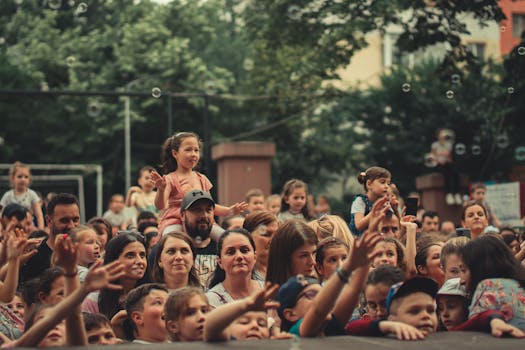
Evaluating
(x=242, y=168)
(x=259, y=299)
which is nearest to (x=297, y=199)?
(x=259, y=299)

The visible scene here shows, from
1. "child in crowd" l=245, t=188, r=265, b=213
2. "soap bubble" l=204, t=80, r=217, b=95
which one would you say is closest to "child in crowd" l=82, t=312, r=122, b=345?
"child in crowd" l=245, t=188, r=265, b=213

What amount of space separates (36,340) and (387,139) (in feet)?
96.2

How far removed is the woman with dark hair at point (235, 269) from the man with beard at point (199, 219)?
1.04 meters

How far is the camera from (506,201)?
1476 centimetres

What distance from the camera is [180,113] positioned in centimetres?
3466

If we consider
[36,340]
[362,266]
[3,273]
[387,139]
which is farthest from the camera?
[387,139]

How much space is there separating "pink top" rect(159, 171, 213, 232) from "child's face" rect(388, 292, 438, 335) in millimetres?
3313

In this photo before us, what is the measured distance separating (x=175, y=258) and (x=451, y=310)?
1.91 meters

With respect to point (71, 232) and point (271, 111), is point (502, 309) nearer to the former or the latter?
point (71, 232)

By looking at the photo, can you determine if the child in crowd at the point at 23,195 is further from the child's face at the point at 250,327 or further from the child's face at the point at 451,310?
the child's face at the point at 250,327

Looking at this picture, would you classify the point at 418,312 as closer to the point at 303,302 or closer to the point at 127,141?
the point at 303,302

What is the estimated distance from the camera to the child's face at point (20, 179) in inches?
459

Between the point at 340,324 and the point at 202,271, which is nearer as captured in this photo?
the point at 340,324

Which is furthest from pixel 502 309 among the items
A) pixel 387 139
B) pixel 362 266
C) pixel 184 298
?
pixel 387 139
